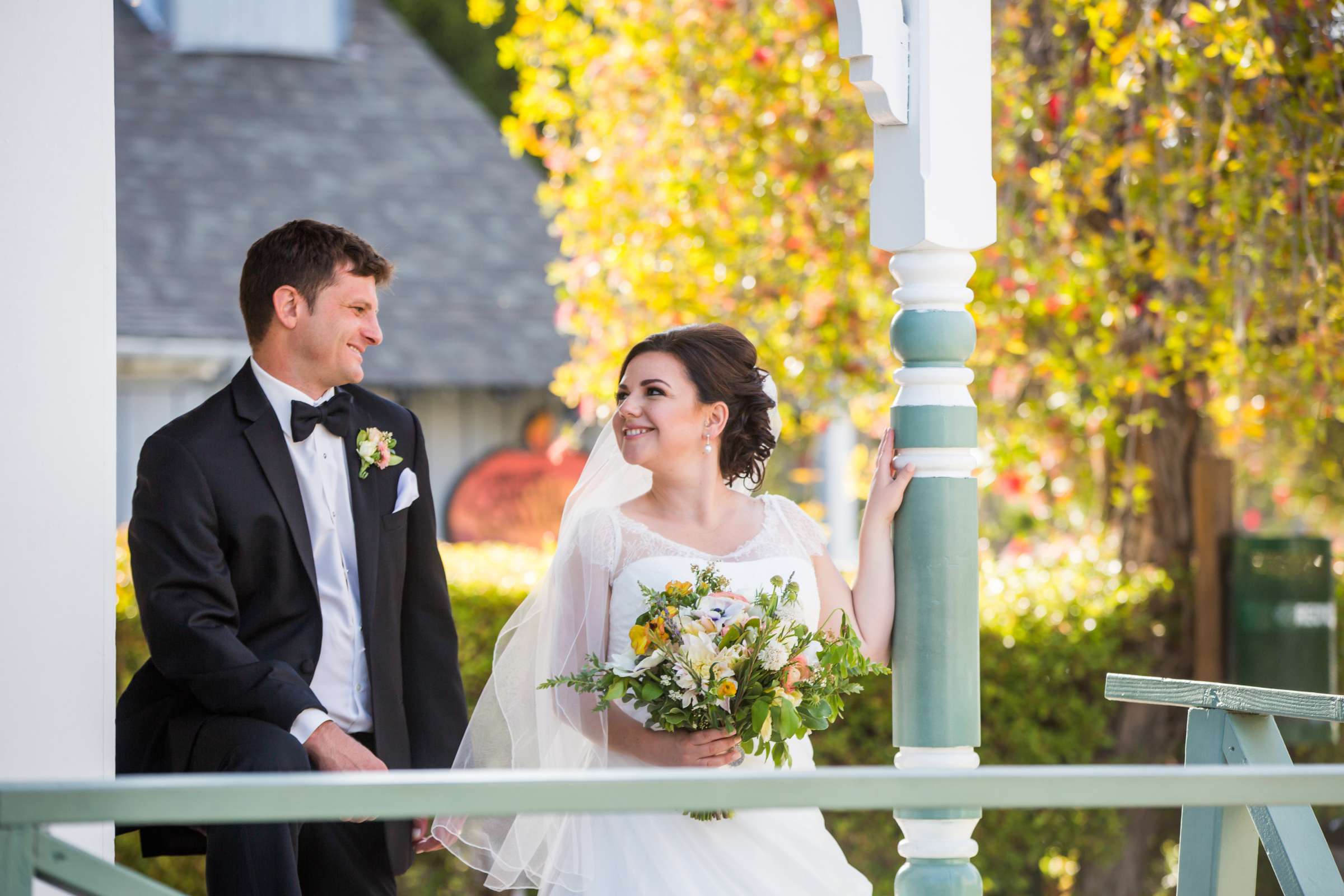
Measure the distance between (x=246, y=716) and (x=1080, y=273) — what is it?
4458mm

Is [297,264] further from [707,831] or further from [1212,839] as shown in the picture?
[1212,839]

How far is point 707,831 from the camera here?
3.58 m

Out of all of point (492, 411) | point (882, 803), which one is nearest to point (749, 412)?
point (882, 803)

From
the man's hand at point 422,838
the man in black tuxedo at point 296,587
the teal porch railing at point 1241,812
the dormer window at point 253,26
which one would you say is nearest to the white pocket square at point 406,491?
the man in black tuxedo at point 296,587

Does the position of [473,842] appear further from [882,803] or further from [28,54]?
[28,54]

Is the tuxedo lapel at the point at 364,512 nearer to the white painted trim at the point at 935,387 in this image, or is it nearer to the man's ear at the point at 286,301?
the man's ear at the point at 286,301

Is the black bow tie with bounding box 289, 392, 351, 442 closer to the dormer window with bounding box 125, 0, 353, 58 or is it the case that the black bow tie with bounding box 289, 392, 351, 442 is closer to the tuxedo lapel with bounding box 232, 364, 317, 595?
the tuxedo lapel with bounding box 232, 364, 317, 595

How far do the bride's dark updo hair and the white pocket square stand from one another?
1.92ft

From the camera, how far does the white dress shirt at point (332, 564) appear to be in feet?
11.4

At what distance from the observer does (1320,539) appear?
6914 mm

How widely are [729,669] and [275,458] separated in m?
1.13

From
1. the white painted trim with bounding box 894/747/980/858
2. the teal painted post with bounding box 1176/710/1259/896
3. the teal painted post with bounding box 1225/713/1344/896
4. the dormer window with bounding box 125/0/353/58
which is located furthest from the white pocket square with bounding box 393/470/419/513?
the dormer window with bounding box 125/0/353/58

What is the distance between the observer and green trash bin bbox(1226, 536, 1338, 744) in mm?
6852

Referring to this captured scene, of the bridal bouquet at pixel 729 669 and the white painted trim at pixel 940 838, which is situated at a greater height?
the bridal bouquet at pixel 729 669
